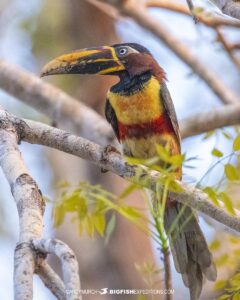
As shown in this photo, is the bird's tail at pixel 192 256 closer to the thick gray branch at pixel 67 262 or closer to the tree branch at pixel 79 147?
the tree branch at pixel 79 147

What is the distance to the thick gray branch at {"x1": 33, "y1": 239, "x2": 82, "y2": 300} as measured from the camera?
1.65 m

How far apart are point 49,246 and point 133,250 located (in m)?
2.63

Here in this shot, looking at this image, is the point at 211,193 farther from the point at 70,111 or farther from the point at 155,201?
the point at 70,111

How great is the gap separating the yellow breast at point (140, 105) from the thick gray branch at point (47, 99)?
65 cm

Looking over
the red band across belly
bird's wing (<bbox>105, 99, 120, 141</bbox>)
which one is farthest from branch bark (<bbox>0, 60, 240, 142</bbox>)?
the red band across belly

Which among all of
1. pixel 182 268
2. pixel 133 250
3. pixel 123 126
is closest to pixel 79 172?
pixel 133 250

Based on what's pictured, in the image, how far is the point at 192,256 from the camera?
2.92 meters

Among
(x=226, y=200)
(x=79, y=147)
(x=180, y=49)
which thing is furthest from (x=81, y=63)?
(x=180, y=49)

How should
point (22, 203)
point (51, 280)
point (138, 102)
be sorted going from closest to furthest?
1. point (51, 280)
2. point (22, 203)
3. point (138, 102)

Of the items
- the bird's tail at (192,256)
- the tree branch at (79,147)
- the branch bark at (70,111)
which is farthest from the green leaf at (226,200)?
the branch bark at (70,111)

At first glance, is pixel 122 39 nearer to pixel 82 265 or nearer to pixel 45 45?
pixel 45 45

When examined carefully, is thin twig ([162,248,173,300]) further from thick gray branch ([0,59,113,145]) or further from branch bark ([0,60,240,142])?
thick gray branch ([0,59,113,145])

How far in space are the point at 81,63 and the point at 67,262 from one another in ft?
4.85

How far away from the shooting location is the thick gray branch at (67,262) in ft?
5.41
